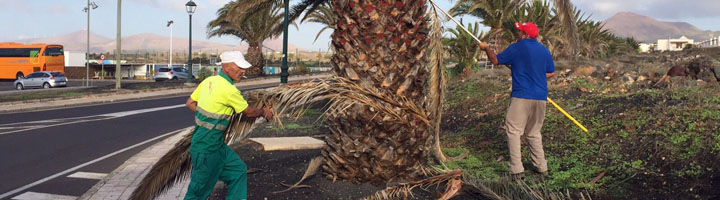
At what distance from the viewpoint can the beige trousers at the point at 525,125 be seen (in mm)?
5645

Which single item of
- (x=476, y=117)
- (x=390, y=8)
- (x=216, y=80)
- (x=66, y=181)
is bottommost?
(x=66, y=181)

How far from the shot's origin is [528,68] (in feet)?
18.8

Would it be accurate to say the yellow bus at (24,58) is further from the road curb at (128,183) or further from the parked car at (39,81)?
the road curb at (128,183)

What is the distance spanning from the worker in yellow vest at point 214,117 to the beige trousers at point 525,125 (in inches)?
90.1

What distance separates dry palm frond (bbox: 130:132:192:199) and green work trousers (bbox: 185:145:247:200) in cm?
33

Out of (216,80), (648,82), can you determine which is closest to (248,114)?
(216,80)

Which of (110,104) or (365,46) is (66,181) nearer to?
(365,46)

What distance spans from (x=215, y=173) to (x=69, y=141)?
26.9ft

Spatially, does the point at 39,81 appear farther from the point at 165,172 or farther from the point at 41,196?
the point at 165,172

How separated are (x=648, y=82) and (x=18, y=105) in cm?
1912

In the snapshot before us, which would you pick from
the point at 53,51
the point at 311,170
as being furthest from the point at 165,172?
the point at 53,51

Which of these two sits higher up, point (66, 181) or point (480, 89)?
point (480, 89)

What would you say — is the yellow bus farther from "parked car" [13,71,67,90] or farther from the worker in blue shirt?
the worker in blue shirt

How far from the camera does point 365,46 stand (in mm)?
5547
